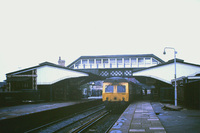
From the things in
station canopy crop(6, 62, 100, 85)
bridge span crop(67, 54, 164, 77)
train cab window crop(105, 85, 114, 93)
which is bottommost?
train cab window crop(105, 85, 114, 93)

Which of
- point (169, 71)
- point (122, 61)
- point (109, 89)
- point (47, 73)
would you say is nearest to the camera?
point (109, 89)

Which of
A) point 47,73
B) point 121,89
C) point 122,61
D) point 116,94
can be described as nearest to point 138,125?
point 116,94

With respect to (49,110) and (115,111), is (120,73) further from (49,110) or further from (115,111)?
(49,110)

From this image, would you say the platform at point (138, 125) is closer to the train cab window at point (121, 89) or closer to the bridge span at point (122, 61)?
the train cab window at point (121, 89)

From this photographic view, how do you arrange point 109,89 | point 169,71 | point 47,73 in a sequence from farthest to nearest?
1. point 47,73
2. point 169,71
3. point 109,89

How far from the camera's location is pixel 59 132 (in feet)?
35.0

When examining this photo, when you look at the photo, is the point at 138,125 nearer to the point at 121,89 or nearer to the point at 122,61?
the point at 121,89

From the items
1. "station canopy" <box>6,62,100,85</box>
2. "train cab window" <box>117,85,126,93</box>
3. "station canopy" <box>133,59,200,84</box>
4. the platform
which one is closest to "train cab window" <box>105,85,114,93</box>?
"train cab window" <box>117,85,126,93</box>

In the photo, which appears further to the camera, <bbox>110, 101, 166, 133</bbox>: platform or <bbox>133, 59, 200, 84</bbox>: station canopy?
<bbox>133, 59, 200, 84</bbox>: station canopy

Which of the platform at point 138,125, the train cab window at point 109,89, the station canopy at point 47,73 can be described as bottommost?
the platform at point 138,125

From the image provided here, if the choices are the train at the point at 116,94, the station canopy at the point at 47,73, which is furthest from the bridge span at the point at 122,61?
the train at the point at 116,94

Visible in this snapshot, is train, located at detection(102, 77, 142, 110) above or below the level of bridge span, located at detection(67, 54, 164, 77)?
below

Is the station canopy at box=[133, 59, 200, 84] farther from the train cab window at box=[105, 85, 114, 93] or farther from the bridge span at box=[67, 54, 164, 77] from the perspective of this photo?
the bridge span at box=[67, 54, 164, 77]

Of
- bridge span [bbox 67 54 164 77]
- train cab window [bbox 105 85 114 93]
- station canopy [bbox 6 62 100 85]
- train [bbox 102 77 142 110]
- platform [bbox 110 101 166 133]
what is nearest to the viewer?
platform [bbox 110 101 166 133]
